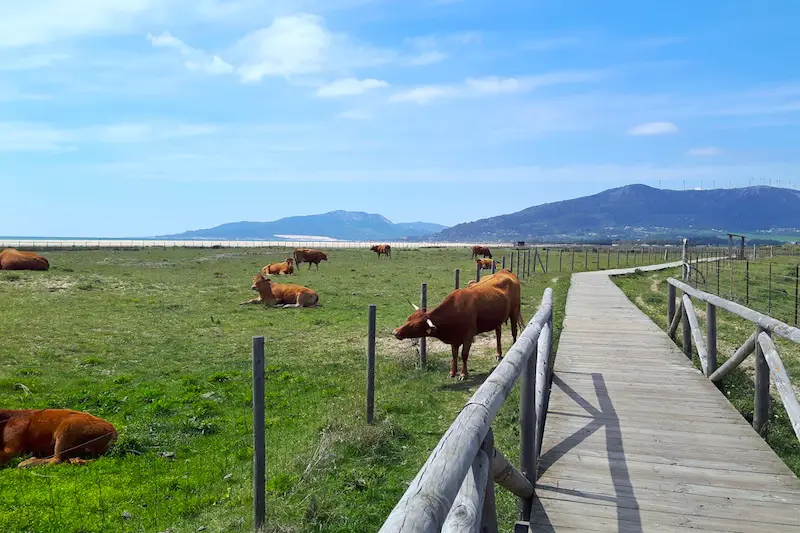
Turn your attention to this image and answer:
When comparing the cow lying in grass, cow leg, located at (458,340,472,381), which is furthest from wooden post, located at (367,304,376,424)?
the cow lying in grass

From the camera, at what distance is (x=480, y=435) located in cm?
262

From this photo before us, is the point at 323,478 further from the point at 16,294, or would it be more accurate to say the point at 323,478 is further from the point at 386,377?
the point at 16,294

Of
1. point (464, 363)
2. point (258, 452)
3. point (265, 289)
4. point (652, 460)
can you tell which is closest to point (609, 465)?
point (652, 460)

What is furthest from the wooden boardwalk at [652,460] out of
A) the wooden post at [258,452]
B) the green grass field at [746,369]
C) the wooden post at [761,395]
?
the wooden post at [258,452]

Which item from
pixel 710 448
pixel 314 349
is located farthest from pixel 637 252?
pixel 710 448

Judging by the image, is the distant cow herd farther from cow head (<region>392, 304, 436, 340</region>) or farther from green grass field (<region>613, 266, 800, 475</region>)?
green grass field (<region>613, 266, 800, 475</region>)

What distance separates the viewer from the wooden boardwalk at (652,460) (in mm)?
4098

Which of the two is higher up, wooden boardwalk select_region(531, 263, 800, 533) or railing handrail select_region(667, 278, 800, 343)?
railing handrail select_region(667, 278, 800, 343)

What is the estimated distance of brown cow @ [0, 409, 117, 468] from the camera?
6.60 m

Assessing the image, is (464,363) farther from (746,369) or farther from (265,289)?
(265,289)

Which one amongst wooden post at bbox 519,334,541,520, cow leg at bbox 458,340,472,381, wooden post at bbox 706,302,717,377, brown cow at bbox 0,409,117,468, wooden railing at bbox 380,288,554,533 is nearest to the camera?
wooden railing at bbox 380,288,554,533

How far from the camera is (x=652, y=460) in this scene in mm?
5156

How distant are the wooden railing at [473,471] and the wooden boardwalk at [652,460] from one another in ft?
1.68

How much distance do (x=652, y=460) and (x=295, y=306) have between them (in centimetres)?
1577
